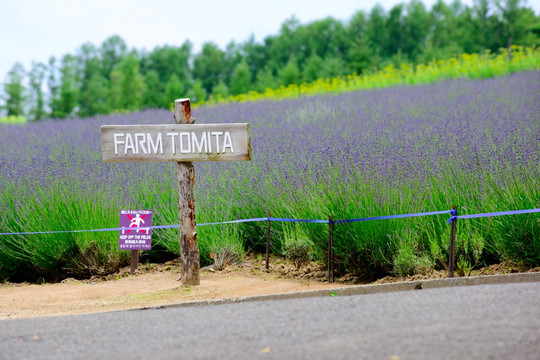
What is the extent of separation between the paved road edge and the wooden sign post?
39.5 inches

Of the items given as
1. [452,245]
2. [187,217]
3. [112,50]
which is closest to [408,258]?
[452,245]

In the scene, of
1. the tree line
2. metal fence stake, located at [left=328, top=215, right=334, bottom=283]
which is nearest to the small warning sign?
metal fence stake, located at [left=328, top=215, right=334, bottom=283]

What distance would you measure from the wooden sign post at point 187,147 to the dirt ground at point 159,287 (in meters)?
0.42

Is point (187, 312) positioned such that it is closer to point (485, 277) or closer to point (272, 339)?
point (272, 339)

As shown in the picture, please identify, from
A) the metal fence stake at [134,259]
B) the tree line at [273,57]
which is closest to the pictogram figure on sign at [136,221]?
the metal fence stake at [134,259]

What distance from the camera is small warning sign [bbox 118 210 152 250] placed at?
7.25m

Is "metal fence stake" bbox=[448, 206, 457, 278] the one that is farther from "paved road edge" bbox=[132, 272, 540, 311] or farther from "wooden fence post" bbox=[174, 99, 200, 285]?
"wooden fence post" bbox=[174, 99, 200, 285]

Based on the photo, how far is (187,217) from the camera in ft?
20.9

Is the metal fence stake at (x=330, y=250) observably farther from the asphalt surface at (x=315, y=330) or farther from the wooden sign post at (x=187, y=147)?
the asphalt surface at (x=315, y=330)

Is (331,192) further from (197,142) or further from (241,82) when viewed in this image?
(241,82)

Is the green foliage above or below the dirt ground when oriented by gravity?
above

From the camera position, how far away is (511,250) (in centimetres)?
591

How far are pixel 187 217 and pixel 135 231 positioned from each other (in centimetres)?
113

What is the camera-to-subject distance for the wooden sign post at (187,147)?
20.9 ft
